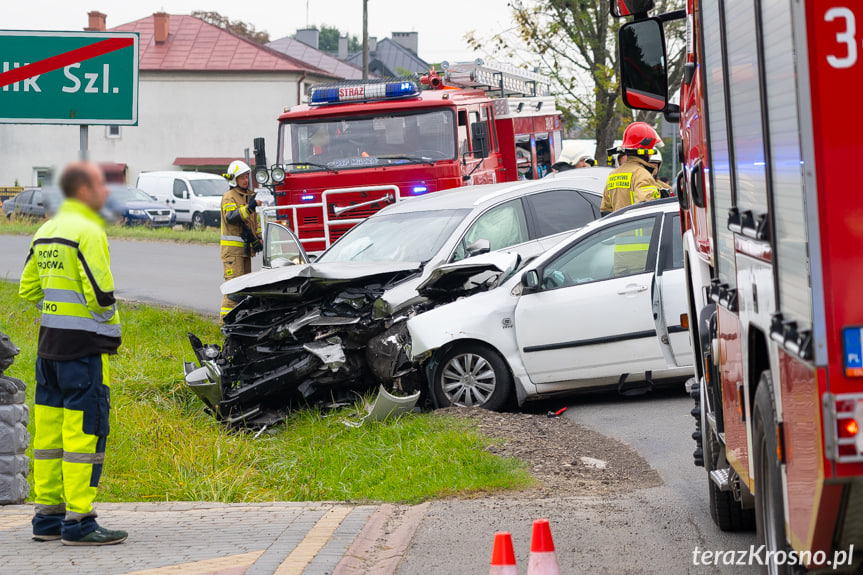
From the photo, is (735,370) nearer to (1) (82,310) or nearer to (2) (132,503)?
(1) (82,310)

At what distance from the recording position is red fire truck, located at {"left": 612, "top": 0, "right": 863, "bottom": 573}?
2.88 metres

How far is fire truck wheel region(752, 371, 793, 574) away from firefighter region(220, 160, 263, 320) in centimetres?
1010

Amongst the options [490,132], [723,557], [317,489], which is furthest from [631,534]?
[490,132]

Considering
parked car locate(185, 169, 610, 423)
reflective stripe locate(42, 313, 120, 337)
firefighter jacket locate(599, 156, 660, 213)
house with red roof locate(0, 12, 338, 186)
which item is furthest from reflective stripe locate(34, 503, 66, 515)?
Answer: house with red roof locate(0, 12, 338, 186)

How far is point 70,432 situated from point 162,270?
51.1ft

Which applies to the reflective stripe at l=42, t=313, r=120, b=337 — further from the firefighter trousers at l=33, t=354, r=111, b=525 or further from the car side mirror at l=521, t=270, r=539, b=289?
the car side mirror at l=521, t=270, r=539, b=289

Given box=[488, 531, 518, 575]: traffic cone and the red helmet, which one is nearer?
box=[488, 531, 518, 575]: traffic cone

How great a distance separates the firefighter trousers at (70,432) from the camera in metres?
5.79

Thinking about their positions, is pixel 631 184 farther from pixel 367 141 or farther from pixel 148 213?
pixel 148 213

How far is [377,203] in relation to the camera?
568 inches

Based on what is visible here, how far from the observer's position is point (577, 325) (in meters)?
9.02

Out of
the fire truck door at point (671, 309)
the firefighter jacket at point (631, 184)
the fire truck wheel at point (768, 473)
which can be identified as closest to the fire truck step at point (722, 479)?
the fire truck wheel at point (768, 473)

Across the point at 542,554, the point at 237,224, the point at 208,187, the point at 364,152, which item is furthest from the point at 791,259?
the point at 208,187

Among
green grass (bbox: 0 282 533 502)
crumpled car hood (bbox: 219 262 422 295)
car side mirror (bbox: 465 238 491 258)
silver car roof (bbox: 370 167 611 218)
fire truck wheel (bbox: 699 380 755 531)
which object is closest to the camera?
fire truck wheel (bbox: 699 380 755 531)
